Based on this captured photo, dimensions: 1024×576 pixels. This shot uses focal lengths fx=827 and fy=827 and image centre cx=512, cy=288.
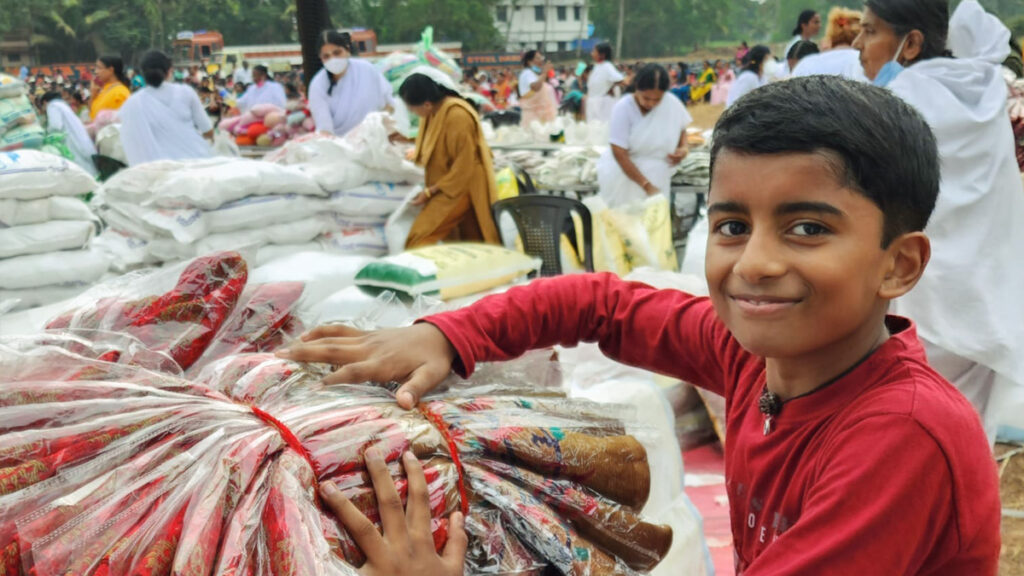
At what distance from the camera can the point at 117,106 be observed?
7.70 meters

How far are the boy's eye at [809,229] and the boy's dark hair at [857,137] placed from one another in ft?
0.18

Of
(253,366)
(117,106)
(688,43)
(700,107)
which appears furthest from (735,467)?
(688,43)

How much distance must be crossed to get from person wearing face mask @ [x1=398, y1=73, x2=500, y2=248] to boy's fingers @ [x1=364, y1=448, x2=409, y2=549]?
3.38m

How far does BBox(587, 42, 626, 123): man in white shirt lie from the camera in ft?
33.8

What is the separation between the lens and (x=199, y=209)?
352 cm

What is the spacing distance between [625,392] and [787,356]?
0.89 meters

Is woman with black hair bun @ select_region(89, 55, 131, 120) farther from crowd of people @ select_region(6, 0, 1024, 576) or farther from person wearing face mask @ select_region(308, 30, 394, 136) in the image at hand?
crowd of people @ select_region(6, 0, 1024, 576)

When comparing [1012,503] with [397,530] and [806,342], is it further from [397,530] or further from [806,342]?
[397,530]

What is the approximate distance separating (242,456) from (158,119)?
534 centimetres

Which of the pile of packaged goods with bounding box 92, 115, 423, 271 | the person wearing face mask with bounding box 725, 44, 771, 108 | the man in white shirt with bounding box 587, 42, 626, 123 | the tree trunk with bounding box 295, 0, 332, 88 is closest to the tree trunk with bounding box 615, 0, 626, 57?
the man in white shirt with bounding box 587, 42, 626, 123

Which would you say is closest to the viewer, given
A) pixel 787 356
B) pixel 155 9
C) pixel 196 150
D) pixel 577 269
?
pixel 787 356

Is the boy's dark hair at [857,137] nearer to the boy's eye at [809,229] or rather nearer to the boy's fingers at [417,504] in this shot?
the boy's eye at [809,229]

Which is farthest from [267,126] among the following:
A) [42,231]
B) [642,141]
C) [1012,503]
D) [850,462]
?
[850,462]

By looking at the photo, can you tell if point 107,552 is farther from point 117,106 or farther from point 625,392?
point 117,106
